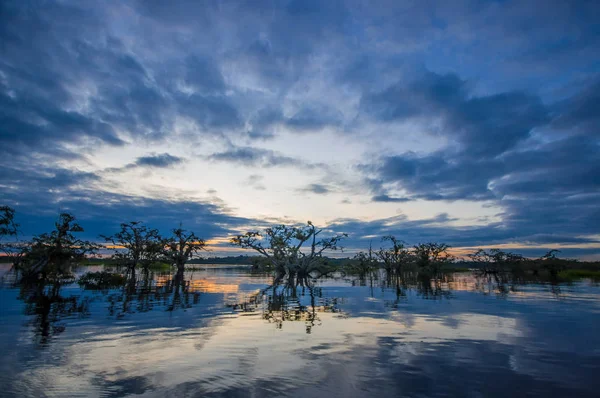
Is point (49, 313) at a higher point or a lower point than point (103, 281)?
lower

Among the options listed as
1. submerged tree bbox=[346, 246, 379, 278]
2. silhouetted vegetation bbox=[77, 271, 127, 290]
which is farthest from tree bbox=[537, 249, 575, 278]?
silhouetted vegetation bbox=[77, 271, 127, 290]

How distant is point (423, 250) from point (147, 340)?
5382cm

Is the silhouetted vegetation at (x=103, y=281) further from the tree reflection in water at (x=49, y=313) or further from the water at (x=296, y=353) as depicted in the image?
the water at (x=296, y=353)

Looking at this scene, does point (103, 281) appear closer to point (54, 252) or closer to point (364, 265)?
point (54, 252)

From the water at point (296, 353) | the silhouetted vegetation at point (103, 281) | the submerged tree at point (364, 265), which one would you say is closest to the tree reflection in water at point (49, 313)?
the water at point (296, 353)

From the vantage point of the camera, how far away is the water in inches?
244

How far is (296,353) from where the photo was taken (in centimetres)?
847

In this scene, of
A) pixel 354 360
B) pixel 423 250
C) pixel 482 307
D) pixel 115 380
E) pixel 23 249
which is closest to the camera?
pixel 115 380

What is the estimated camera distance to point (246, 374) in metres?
6.89

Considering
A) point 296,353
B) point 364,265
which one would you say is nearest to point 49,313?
point 296,353

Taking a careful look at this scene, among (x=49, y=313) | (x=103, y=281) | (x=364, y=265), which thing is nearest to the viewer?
(x=49, y=313)

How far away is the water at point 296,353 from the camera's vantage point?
244 inches

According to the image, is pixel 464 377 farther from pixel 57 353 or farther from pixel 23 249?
pixel 23 249

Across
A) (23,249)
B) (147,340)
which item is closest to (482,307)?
(147,340)
